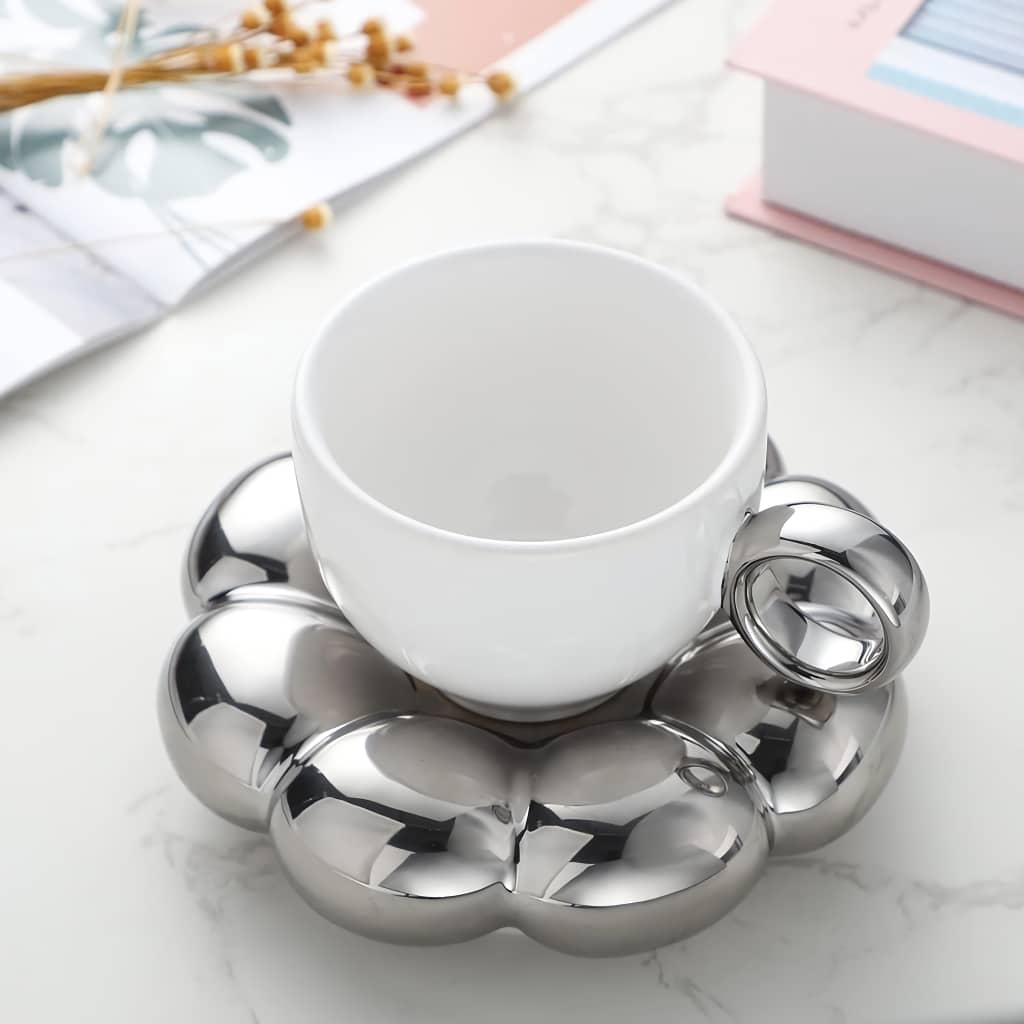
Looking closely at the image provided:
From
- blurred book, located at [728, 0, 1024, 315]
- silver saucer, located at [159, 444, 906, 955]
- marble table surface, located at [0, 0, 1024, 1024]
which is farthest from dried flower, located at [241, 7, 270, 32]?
silver saucer, located at [159, 444, 906, 955]

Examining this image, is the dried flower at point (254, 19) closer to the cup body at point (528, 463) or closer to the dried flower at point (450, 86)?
the dried flower at point (450, 86)

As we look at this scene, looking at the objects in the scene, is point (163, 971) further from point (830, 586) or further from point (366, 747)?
point (830, 586)

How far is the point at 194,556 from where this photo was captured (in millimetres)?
458

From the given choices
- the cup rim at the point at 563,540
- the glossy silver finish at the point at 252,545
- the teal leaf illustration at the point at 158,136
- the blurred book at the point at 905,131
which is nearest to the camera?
the cup rim at the point at 563,540

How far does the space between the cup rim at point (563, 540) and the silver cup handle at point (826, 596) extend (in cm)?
2

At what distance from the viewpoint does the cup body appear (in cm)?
35

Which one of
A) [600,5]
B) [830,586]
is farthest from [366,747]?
[600,5]

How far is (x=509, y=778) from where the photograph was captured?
1.29 ft

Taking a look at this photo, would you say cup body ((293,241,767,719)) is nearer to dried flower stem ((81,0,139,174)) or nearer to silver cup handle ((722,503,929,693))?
silver cup handle ((722,503,929,693))

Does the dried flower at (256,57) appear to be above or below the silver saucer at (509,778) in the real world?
above

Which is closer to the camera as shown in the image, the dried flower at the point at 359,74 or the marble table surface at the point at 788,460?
the marble table surface at the point at 788,460

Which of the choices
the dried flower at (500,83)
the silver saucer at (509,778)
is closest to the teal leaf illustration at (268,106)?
the dried flower at (500,83)

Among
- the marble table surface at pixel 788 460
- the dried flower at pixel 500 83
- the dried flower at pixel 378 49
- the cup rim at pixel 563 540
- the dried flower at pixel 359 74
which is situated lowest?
the marble table surface at pixel 788 460

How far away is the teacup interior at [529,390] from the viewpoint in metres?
0.41
